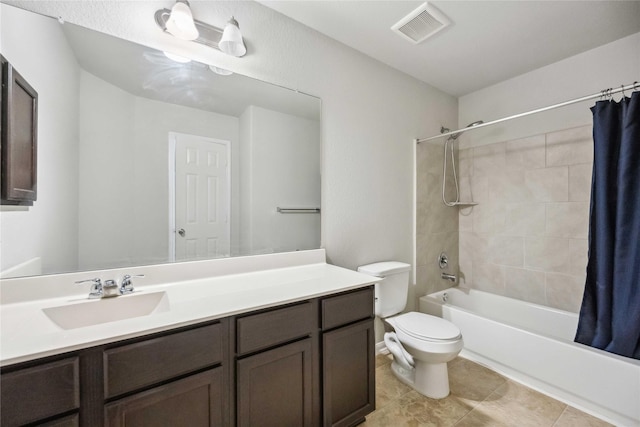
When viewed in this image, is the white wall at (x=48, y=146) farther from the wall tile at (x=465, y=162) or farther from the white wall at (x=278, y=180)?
the wall tile at (x=465, y=162)

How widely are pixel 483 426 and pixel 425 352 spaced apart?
1.48 feet

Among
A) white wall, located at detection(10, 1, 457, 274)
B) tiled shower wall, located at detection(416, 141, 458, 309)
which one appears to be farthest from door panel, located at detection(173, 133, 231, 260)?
tiled shower wall, located at detection(416, 141, 458, 309)

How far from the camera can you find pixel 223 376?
1.02 m

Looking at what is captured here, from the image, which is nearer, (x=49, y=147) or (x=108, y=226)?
(x=49, y=147)

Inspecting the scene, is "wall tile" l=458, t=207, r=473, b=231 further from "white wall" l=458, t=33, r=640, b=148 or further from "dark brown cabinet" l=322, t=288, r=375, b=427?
"dark brown cabinet" l=322, t=288, r=375, b=427

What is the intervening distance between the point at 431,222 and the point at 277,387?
2.07 m

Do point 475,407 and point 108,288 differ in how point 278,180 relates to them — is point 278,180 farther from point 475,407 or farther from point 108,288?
point 475,407

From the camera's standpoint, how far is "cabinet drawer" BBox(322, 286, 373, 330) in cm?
131

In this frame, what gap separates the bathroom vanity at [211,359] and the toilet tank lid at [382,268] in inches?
18.1

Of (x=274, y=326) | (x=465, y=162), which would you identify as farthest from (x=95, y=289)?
(x=465, y=162)

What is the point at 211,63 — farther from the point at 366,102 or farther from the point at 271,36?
the point at 366,102

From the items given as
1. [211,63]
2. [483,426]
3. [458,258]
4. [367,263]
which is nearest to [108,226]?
[211,63]

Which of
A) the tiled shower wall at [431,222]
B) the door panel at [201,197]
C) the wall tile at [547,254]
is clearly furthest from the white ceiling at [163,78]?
the wall tile at [547,254]

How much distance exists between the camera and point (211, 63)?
4.92 feet
